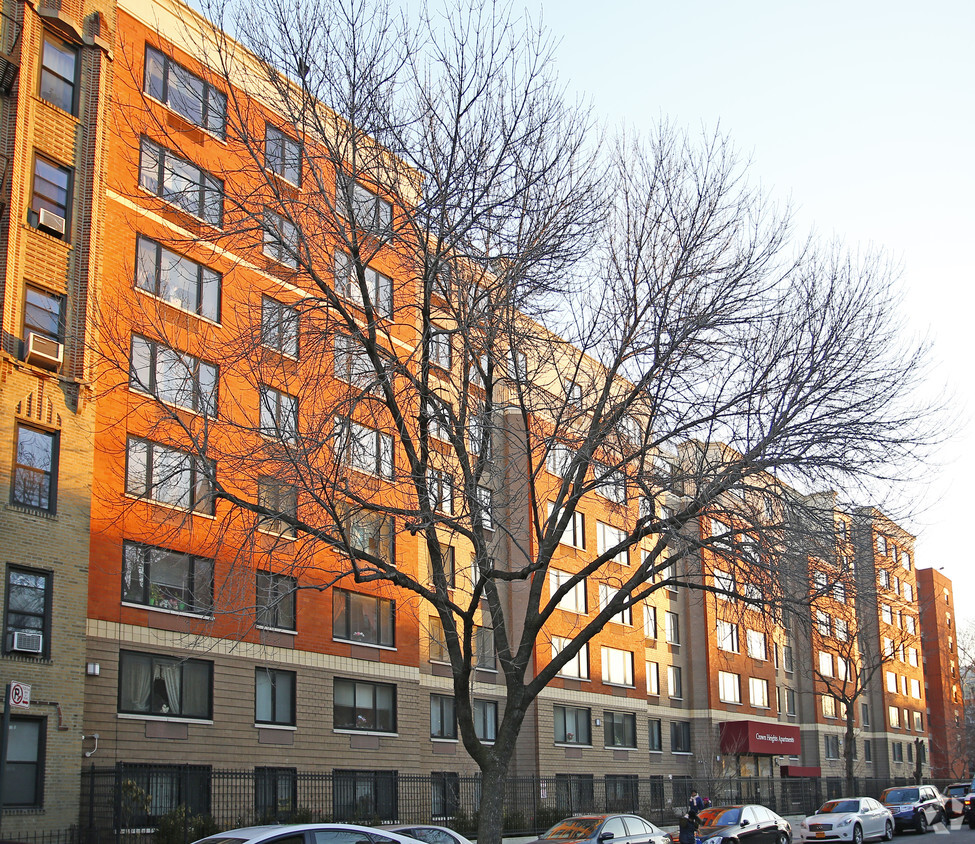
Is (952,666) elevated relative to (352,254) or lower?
lower

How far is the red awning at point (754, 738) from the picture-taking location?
52.2m

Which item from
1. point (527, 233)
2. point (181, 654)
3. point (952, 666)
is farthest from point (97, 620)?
point (952, 666)

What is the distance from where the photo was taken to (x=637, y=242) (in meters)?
18.2

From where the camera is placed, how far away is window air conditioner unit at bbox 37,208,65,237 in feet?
78.3

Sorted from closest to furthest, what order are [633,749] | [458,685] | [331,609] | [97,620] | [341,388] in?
[458,685], [97,620], [341,388], [331,609], [633,749]

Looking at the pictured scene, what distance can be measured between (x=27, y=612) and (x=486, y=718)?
68.1 feet

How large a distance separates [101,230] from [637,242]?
44.2 ft

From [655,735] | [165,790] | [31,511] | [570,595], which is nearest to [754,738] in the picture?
[655,735]

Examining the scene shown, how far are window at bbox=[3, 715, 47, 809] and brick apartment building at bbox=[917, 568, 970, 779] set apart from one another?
7807cm

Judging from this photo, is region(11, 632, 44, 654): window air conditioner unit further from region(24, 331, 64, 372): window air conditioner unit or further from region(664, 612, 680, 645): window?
region(664, 612, 680, 645): window

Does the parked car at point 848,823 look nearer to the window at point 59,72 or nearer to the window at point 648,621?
the window at point 648,621

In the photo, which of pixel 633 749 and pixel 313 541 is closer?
pixel 313 541

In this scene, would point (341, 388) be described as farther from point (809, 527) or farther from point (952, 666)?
point (952, 666)

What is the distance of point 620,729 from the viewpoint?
45906 millimetres
